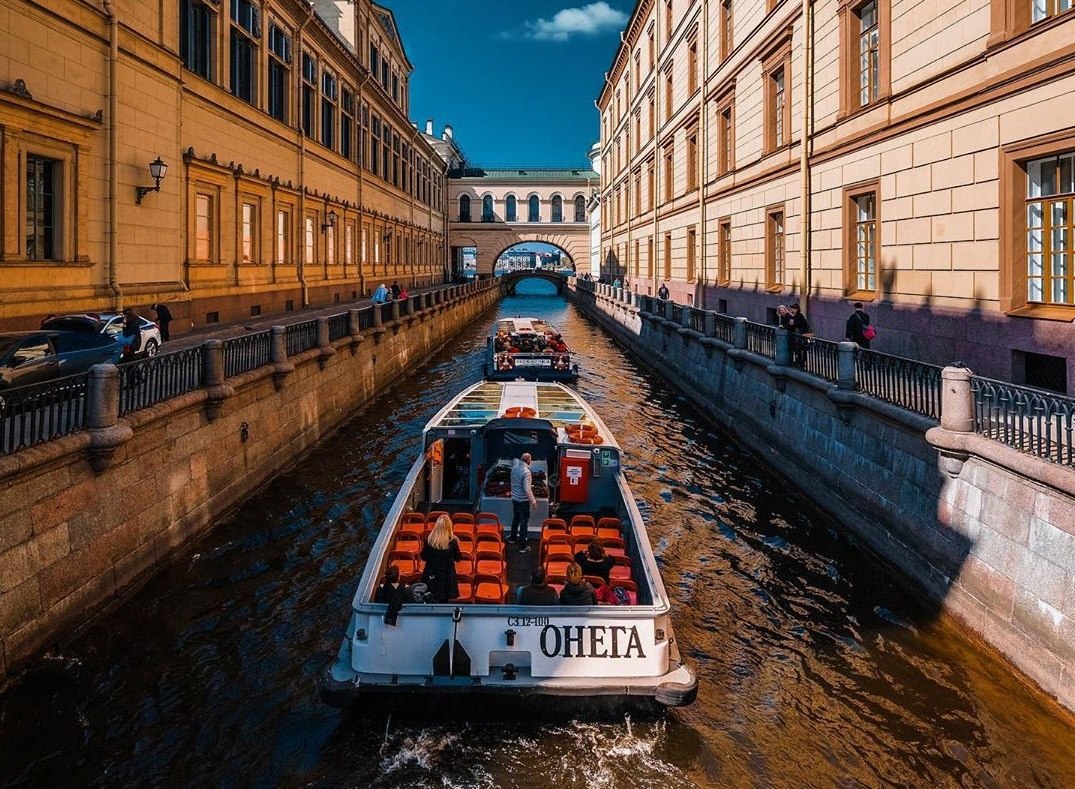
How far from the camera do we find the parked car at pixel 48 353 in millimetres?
10383

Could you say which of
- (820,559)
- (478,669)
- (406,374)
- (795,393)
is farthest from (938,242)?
(406,374)

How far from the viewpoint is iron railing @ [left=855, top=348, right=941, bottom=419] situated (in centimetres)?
1030

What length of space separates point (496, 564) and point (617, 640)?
2194mm

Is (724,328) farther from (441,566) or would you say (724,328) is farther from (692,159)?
(441,566)

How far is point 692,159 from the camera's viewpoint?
33.2 metres

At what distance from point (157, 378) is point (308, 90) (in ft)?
80.0

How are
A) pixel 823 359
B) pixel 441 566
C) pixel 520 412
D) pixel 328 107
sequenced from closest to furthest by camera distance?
pixel 441 566 → pixel 520 412 → pixel 823 359 → pixel 328 107

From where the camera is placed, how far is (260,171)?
26.6 m

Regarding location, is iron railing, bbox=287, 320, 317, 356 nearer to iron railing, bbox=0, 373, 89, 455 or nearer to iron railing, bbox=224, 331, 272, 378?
iron railing, bbox=224, 331, 272, 378

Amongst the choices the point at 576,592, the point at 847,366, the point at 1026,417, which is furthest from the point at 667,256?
the point at 576,592

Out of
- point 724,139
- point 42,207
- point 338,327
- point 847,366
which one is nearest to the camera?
point 847,366

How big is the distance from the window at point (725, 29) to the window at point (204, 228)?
18.0 metres

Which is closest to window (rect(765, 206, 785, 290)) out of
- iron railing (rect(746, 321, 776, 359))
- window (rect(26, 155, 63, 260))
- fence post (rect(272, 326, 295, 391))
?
iron railing (rect(746, 321, 776, 359))

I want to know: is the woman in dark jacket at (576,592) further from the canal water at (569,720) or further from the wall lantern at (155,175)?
the wall lantern at (155,175)
